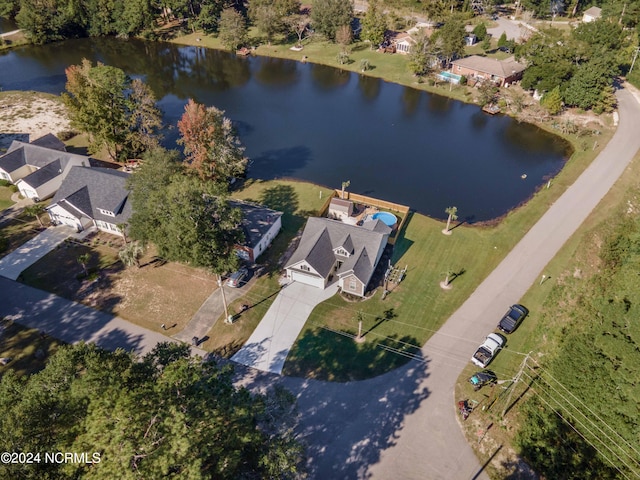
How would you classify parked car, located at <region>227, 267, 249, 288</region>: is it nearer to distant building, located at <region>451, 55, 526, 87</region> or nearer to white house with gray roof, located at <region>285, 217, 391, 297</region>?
white house with gray roof, located at <region>285, 217, 391, 297</region>

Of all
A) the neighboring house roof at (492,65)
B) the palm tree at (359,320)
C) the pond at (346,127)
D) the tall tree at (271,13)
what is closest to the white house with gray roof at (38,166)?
the pond at (346,127)

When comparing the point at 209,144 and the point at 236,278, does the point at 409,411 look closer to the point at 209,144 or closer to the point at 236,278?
the point at 236,278

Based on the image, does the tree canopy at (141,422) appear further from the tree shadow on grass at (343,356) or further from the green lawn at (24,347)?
the green lawn at (24,347)

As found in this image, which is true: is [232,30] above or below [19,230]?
above

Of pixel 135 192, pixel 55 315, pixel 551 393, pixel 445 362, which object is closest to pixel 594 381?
pixel 551 393

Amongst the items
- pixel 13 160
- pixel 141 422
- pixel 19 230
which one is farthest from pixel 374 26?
pixel 141 422

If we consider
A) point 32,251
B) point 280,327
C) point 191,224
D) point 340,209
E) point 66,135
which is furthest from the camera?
point 66,135
